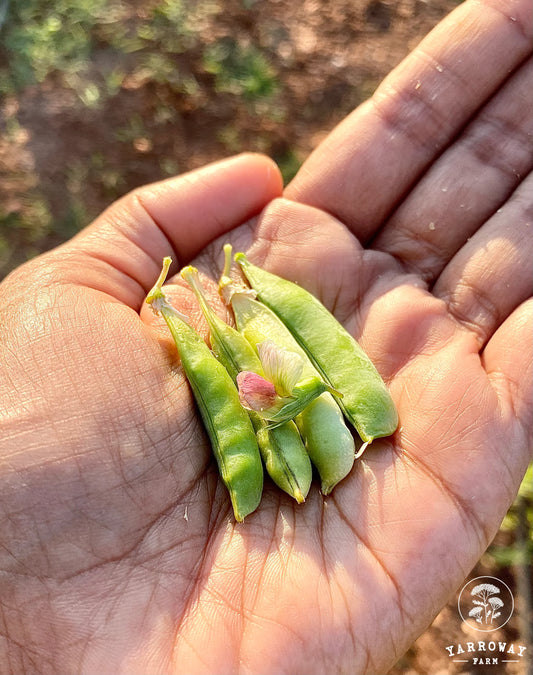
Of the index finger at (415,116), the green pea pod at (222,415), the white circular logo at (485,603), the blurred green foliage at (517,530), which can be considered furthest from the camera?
the blurred green foliage at (517,530)

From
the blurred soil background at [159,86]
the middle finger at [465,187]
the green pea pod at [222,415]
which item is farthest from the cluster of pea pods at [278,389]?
the blurred soil background at [159,86]

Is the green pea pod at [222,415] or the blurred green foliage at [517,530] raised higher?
the green pea pod at [222,415]

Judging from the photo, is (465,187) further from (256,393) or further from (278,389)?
(256,393)

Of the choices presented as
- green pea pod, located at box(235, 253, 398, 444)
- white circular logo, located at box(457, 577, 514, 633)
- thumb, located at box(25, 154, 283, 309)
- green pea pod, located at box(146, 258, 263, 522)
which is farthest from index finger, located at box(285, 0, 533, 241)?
white circular logo, located at box(457, 577, 514, 633)

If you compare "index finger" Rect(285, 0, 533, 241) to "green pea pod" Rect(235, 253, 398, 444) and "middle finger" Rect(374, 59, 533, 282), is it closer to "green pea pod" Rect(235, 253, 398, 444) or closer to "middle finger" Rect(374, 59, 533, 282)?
"middle finger" Rect(374, 59, 533, 282)

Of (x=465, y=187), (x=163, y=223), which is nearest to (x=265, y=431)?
(x=163, y=223)

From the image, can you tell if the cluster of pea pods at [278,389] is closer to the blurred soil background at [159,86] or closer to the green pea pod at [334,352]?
the green pea pod at [334,352]

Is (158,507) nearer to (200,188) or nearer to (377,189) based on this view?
(200,188)
